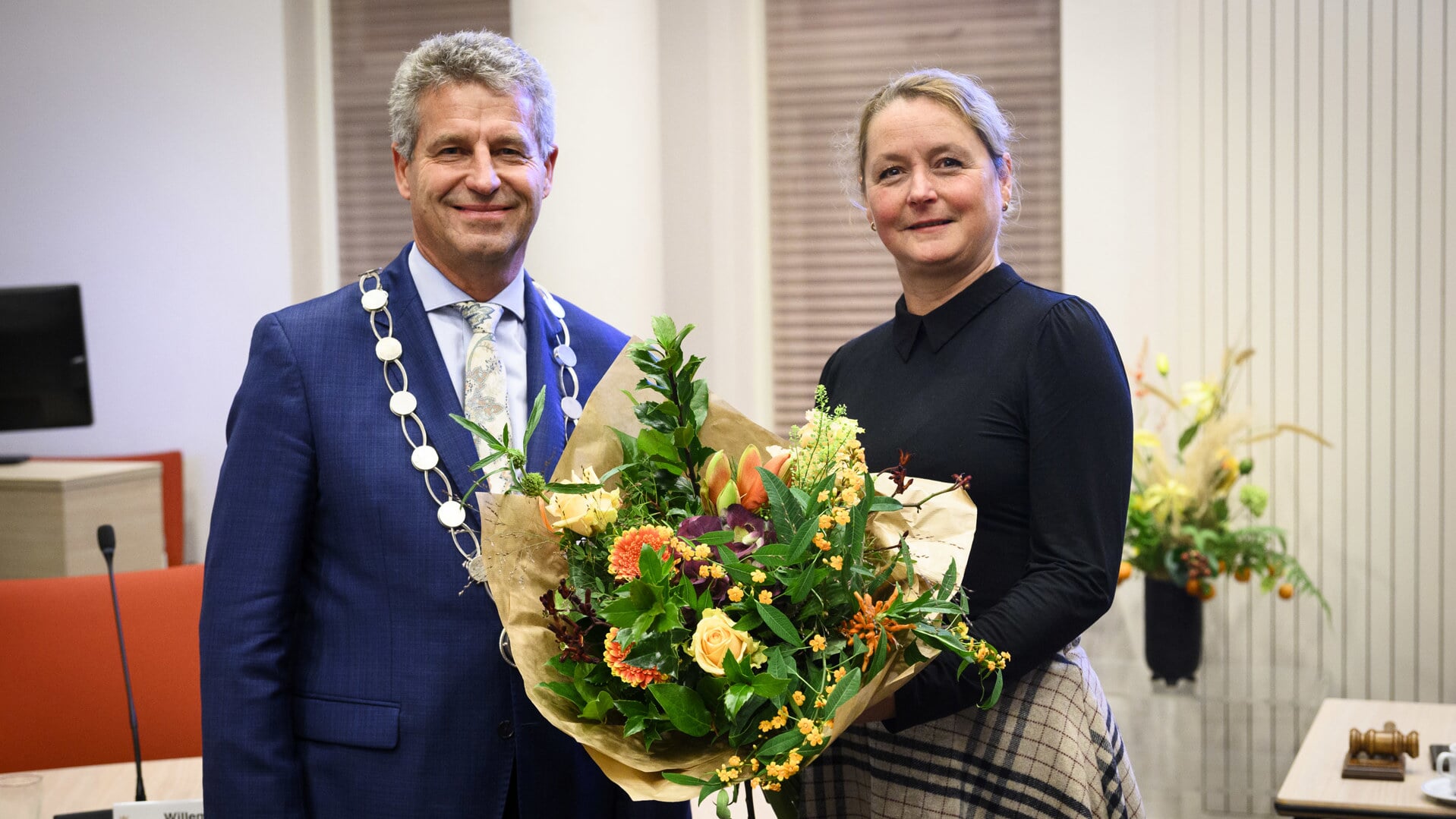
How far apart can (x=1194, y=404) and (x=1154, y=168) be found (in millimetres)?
A: 756

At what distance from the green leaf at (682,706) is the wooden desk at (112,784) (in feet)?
4.20

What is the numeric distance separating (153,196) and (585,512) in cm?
427

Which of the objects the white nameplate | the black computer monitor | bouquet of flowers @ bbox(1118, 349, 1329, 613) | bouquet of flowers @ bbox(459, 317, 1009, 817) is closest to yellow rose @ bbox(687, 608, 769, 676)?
bouquet of flowers @ bbox(459, 317, 1009, 817)

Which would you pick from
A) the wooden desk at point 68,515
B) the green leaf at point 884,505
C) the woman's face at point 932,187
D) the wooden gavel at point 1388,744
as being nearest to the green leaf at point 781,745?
the green leaf at point 884,505

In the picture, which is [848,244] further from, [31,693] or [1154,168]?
[31,693]

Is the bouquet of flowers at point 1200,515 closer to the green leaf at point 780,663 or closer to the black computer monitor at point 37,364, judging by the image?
the green leaf at point 780,663

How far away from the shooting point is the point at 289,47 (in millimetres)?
4723

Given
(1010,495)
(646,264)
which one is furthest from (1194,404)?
(1010,495)

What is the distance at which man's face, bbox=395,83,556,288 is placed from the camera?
156 cm

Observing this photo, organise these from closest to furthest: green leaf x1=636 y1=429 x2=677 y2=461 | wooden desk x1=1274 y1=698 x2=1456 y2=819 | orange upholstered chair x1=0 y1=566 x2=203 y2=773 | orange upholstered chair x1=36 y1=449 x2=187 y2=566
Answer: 1. green leaf x1=636 y1=429 x2=677 y2=461
2. wooden desk x1=1274 y1=698 x2=1456 y2=819
3. orange upholstered chair x1=0 y1=566 x2=203 y2=773
4. orange upholstered chair x1=36 y1=449 x2=187 y2=566

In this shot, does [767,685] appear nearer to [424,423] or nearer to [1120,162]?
[424,423]

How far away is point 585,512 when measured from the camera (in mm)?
1207

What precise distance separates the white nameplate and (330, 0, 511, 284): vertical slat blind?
3.26 meters

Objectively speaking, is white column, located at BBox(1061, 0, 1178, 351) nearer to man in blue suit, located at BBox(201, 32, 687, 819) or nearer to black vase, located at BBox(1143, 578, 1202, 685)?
black vase, located at BBox(1143, 578, 1202, 685)
